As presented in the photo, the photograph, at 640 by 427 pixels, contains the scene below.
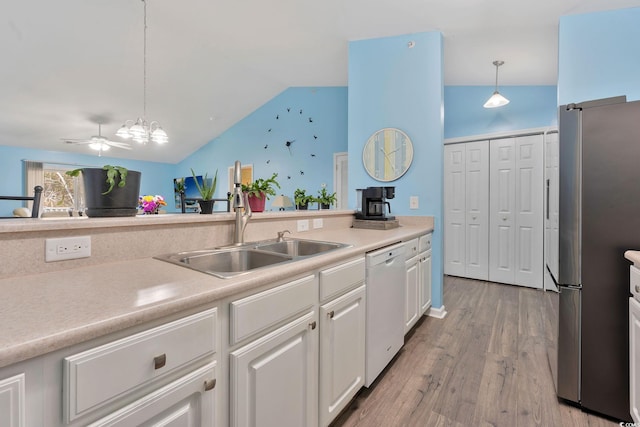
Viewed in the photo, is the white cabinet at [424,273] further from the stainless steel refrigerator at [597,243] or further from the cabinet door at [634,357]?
the cabinet door at [634,357]

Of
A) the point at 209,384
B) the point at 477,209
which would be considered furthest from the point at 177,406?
the point at 477,209

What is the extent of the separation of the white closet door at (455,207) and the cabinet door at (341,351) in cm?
306

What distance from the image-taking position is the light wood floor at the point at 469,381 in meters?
1.50

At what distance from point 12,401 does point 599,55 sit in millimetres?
3594

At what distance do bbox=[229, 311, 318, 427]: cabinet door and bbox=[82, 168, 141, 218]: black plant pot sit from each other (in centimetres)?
82

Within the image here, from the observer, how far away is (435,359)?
2.04m

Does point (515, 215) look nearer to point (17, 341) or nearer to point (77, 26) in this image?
point (17, 341)

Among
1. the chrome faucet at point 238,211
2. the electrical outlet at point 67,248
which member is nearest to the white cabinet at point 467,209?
the chrome faucet at point 238,211

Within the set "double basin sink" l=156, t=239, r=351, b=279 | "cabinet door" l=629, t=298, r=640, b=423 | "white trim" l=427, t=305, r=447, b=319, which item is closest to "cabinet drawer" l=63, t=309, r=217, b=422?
"double basin sink" l=156, t=239, r=351, b=279

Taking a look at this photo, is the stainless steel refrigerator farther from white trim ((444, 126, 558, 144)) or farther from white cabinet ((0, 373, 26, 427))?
white trim ((444, 126, 558, 144))

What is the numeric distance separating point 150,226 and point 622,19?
3527 millimetres

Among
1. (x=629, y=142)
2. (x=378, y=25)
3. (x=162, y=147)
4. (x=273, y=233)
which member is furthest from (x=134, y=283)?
(x=162, y=147)

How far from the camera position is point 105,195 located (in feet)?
3.95

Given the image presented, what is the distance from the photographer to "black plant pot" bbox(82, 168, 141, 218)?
1.18 metres
